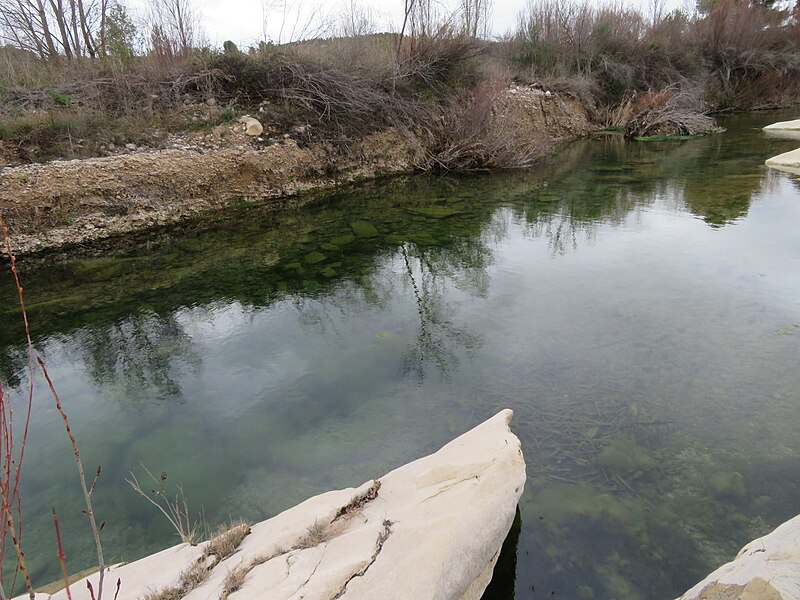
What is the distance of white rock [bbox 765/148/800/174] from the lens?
33.9 ft

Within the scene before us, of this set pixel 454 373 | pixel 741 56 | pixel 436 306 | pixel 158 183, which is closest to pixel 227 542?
pixel 454 373

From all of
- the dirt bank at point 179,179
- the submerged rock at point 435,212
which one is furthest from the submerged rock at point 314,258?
the dirt bank at point 179,179

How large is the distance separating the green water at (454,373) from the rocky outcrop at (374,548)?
44 cm

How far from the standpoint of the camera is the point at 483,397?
371cm

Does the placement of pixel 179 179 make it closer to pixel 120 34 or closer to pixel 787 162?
pixel 120 34

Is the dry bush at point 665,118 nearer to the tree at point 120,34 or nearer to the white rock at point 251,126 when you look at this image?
the white rock at point 251,126

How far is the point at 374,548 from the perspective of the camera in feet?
6.53

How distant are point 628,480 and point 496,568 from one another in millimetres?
1003

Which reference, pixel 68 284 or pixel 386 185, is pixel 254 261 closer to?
pixel 68 284

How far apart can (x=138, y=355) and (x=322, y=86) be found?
7.97m

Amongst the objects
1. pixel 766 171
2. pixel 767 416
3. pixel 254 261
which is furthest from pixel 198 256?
pixel 766 171

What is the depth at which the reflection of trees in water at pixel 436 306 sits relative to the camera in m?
4.27

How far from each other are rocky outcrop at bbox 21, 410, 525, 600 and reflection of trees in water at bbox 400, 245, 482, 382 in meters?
1.66

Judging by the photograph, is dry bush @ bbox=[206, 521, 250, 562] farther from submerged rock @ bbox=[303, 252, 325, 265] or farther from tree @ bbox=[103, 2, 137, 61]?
tree @ bbox=[103, 2, 137, 61]
